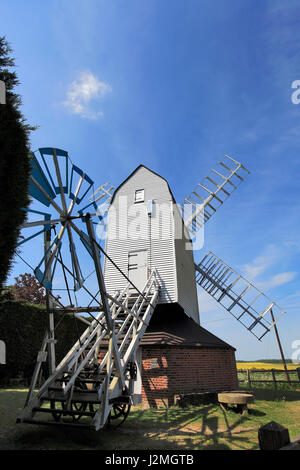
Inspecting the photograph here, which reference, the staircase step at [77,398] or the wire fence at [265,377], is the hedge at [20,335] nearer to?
the staircase step at [77,398]

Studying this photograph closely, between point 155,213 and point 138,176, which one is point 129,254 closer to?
point 155,213

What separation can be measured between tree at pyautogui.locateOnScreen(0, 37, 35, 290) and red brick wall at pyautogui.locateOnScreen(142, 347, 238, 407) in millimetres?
8315

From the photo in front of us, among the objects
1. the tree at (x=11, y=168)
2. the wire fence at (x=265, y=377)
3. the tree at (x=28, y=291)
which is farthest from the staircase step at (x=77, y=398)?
the tree at (x=28, y=291)

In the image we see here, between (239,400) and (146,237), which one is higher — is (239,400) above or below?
below

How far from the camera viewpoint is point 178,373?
1042cm

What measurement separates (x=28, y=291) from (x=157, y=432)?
887 inches

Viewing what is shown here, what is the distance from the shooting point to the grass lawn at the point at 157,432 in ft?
18.0

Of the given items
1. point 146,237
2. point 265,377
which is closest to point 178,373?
point 146,237

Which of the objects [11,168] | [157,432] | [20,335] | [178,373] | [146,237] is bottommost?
[157,432]

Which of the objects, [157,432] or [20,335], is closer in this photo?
[157,432]

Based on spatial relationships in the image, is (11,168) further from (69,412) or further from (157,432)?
(157,432)

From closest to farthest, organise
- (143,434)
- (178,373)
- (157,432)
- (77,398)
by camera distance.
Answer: (77,398) < (143,434) < (157,432) < (178,373)

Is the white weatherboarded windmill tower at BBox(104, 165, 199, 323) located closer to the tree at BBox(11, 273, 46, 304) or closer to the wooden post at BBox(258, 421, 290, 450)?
the wooden post at BBox(258, 421, 290, 450)
